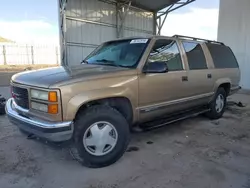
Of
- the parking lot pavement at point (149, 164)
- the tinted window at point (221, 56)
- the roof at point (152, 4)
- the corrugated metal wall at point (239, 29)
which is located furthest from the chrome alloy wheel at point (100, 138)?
the roof at point (152, 4)

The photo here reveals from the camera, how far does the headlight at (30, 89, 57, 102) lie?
106 inches

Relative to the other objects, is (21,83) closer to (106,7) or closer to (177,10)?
(106,7)

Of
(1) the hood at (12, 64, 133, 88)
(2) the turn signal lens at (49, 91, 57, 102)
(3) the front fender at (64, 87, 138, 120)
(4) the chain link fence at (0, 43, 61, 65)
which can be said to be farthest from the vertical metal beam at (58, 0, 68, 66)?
(4) the chain link fence at (0, 43, 61, 65)

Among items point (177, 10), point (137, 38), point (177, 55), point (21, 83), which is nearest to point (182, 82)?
point (177, 55)

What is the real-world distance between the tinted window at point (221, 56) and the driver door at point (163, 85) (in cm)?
146

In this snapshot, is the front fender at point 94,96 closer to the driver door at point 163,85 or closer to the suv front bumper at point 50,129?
the suv front bumper at point 50,129

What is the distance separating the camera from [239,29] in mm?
10602

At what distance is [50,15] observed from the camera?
899 inches

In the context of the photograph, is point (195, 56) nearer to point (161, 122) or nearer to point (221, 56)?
point (221, 56)

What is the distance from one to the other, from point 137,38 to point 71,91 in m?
1.81

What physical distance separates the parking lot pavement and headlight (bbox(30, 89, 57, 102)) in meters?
0.61

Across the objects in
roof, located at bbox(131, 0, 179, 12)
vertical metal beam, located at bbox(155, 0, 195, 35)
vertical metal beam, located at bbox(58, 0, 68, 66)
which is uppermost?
roof, located at bbox(131, 0, 179, 12)

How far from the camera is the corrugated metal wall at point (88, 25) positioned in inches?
424

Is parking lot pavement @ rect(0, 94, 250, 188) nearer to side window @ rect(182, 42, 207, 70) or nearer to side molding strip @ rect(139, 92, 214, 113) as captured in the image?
side molding strip @ rect(139, 92, 214, 113)
